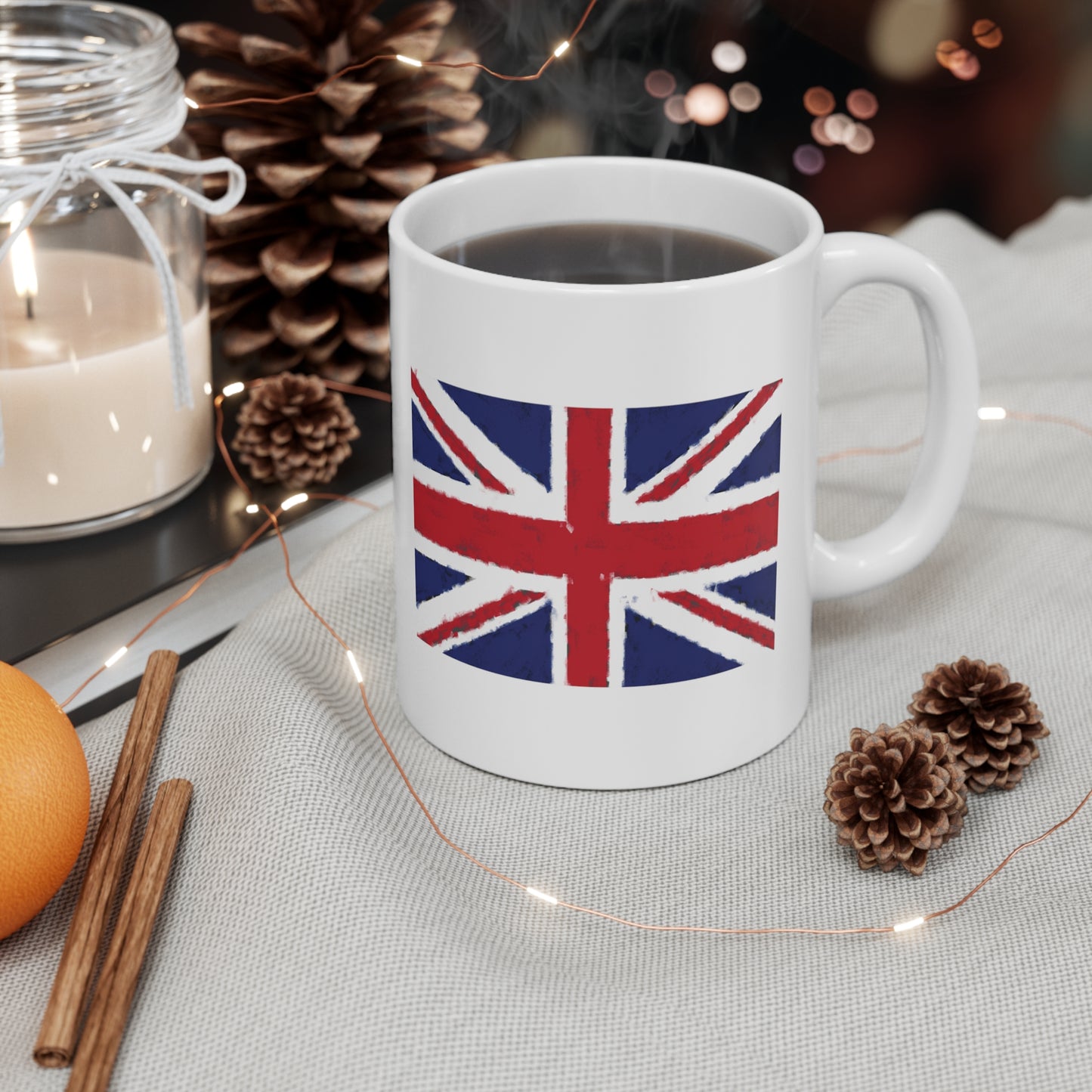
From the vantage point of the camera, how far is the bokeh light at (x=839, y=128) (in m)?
1.18

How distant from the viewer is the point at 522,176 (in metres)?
0.60

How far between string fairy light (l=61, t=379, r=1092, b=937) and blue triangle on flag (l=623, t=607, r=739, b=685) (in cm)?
9

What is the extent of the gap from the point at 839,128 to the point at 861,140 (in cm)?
5

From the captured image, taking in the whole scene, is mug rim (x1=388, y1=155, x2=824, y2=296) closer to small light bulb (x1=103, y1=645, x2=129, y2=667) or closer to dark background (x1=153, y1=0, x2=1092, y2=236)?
small light bulb (x1=103, y1=645, x2=129, y2=667)

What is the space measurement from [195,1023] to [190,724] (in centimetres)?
17

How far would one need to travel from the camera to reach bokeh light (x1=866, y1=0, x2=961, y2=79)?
1.19 meters

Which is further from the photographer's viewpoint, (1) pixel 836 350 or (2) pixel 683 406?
(1) pixel 836 350

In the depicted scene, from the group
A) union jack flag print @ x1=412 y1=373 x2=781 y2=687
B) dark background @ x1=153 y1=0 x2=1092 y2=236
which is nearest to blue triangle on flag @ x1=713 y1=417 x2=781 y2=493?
union jack flag print @ x1=412 y1=373 x2=781 y2=687

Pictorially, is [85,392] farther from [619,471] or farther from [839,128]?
[839,128]

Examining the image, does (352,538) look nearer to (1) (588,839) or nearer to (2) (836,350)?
(1) (588,839)

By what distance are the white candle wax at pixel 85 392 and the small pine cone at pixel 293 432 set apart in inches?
1.9

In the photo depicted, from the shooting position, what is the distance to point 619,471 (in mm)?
510

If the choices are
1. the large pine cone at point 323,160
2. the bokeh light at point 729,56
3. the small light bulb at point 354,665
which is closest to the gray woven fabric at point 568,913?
the small light bulb at point 354,665

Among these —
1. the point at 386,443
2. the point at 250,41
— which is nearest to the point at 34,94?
the point at 250,41
